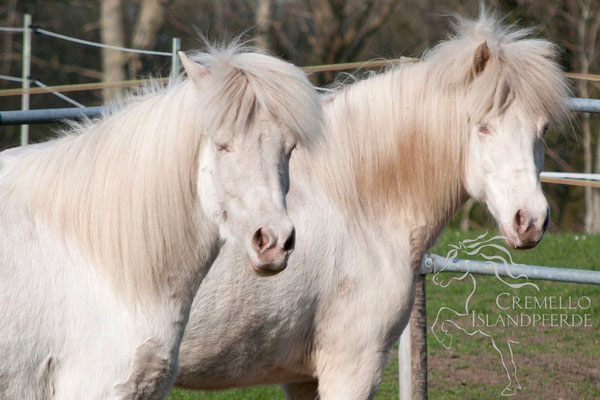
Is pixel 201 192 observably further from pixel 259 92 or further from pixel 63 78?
pixel 63 78

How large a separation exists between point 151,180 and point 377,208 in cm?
123

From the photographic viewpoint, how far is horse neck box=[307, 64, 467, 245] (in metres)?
3.35

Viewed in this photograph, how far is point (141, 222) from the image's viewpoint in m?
2.43

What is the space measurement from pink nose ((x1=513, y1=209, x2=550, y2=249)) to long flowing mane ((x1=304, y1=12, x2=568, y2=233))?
379 millimetres

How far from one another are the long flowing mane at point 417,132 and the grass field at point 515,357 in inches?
69.3

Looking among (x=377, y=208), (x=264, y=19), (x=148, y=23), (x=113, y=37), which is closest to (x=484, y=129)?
(x=377, y=208)

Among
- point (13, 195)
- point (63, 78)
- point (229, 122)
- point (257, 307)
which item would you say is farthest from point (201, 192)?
point (63, 78)

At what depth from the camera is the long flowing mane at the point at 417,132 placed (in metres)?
3.32

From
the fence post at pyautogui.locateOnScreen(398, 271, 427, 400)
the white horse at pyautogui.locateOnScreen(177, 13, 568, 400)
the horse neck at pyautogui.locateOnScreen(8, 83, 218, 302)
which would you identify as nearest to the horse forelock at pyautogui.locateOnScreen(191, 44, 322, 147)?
the horse neck at pyautogui.locateOnScreen(8, 83, 218, 302)

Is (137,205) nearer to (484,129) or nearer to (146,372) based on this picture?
(146,372)

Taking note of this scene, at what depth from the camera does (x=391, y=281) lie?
3.25 m

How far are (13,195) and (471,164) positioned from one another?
1.81 meters

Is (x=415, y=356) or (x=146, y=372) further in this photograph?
(x=415, y=356)

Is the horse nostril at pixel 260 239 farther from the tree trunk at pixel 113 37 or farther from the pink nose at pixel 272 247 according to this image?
the tree trunk at pixel 113 37
